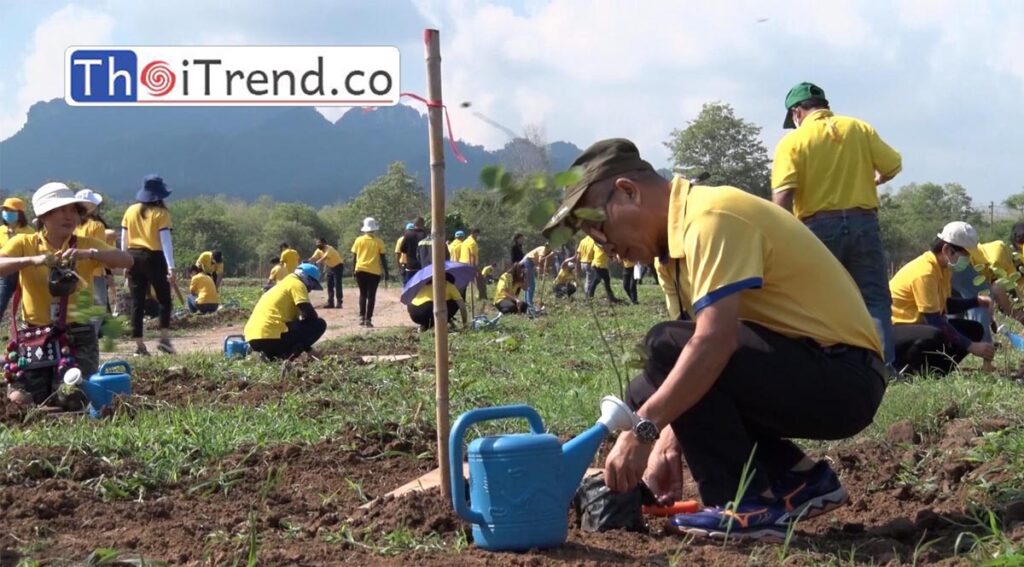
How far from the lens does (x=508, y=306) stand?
57.1 feet

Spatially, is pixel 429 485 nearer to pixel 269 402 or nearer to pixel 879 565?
pixel 879 565

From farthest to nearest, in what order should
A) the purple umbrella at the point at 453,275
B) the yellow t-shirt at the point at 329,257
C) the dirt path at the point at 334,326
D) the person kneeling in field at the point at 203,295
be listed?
the yellow t-shirt at the point at 329,257 < the person kneeling in field at the point at 203,295 < the purple umbrella at the point at 453,275 < the dirt path at the point at 334,326

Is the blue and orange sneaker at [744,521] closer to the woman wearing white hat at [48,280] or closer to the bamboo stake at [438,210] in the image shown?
the bamboo stake at [438,210]

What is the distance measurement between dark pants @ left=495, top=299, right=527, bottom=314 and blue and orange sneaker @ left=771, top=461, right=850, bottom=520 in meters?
14.2

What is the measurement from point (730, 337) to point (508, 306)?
14767 mm

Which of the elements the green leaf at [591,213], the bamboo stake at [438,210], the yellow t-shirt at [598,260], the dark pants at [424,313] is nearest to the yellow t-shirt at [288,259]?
the yellow t-shirt at [598,260]

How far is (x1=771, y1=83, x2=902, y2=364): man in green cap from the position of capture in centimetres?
584

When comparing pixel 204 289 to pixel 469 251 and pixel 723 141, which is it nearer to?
pixel 469 251

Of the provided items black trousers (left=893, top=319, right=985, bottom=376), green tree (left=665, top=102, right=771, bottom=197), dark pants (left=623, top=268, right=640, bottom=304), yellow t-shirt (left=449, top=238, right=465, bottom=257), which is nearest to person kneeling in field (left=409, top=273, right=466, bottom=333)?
yellow t-shirt (left=449, top=238, right=465, bottom=257)

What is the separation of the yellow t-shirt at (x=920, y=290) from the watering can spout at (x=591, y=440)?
4613 millimetres

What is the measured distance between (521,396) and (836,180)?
2.07m

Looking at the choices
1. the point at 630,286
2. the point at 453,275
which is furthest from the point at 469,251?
the point at 453,275

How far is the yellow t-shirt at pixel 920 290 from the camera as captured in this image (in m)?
6.94

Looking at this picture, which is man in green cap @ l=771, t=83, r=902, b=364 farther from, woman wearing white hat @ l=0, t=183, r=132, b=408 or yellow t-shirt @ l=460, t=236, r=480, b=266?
yellow t-shirt @ l=460, t=236, r=480, b=266
